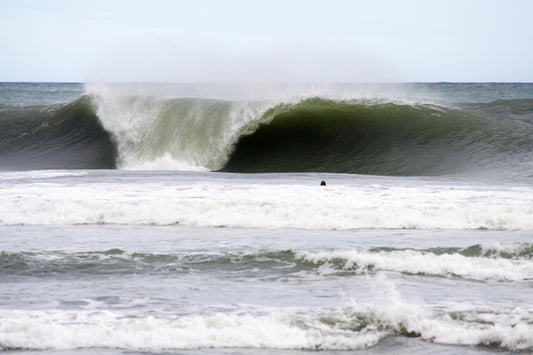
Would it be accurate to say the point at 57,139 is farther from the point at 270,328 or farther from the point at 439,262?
the point at 270,328

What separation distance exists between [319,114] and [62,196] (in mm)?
10940

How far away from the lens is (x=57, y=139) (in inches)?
875

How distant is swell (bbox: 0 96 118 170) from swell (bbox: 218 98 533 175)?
158 inches

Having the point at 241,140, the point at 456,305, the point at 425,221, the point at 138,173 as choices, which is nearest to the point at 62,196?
the point at 138,173

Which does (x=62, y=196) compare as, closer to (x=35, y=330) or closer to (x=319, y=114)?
(x=35, y=330)

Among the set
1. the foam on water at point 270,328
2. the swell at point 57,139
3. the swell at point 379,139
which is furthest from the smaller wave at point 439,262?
the swell at point 57,139

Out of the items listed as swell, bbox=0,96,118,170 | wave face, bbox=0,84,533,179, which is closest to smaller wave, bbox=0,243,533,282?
wave face, bbox=0,84,533,179

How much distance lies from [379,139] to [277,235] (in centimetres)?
1079

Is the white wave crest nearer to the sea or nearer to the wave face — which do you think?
the sea

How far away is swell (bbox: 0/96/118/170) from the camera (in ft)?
65.0

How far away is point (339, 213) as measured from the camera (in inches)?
391

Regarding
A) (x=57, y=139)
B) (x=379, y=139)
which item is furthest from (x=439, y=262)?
(x=57, y=139)

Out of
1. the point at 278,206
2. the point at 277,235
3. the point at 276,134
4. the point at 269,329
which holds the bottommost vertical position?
the point at 269,329

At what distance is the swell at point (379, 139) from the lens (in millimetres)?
16656
